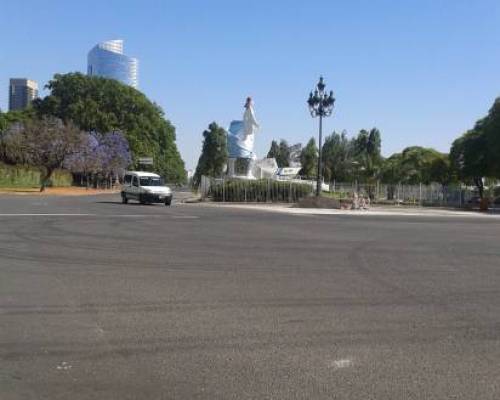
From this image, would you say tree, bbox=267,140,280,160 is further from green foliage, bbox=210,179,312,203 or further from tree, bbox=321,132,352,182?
green foliage, bbox=210,179,312,203

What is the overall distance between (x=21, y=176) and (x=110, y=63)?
110m

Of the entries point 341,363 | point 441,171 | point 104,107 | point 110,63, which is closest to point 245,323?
point 341,363

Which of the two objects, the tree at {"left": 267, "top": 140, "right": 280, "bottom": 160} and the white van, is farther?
the tree at {"left": 267, "top": 140, "right": 280, "bottom": 160}

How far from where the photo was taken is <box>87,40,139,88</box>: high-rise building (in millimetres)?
178875

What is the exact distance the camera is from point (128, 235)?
1877 centimetres

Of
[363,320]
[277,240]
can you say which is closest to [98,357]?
[363,320]

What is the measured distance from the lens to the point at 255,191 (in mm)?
52281

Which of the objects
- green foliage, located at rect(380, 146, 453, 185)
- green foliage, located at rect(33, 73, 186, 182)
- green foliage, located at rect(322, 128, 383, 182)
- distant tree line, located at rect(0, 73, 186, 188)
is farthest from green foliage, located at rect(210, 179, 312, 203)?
green foliage, located at rect(33, 73, 186, 182)

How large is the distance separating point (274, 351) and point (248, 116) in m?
56.4

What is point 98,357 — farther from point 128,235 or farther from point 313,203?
point 313,203

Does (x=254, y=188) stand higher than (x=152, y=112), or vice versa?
(x=152, y=112)

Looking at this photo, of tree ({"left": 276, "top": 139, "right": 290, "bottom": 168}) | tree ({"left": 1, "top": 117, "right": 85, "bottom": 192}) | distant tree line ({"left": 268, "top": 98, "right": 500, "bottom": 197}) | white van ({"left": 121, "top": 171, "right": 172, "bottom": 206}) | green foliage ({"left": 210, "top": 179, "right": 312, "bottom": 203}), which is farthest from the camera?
tree ({"left": 276, "top": 139, "right": 290, "bottom": 168})

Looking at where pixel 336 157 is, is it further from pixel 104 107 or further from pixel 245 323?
pixel 245 323

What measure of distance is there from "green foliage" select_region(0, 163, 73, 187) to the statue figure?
86.8ft
